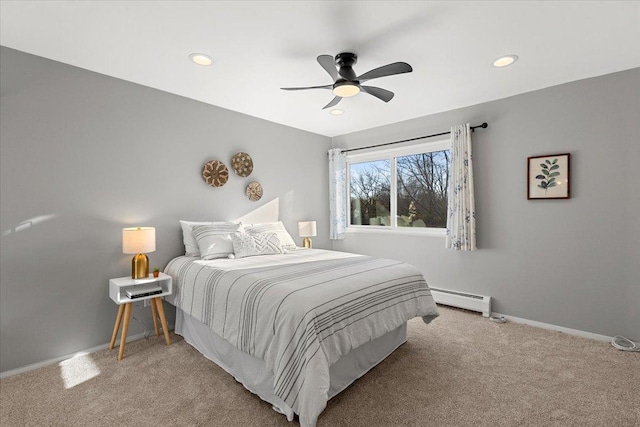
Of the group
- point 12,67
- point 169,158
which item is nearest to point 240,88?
point 169,158

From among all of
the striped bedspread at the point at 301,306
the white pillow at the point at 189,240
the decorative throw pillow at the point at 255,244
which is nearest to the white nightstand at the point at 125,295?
the striped bedspread at the point at 301,306

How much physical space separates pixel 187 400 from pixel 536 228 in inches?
143

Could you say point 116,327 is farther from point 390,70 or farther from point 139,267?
point 390,70

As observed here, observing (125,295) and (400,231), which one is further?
(400,231)

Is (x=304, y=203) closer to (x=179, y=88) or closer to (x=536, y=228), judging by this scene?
(x=179, y=88)

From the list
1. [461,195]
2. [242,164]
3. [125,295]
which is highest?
[242,164]

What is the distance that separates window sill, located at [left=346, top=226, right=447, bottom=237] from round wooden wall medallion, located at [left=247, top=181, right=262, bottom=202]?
1.74m

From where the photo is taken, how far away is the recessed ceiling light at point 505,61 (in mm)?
2510

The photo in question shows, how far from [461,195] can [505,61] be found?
4.95 ft

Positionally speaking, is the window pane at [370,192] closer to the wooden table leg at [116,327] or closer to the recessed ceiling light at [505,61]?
the recessed ceiling light at [505,61]

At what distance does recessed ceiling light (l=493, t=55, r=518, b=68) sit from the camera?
8.23 feet

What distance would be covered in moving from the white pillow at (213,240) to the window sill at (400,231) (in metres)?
2.31

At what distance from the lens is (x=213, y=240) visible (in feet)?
10.1

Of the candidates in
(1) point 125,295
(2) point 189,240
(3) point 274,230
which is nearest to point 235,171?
(3) point 274,230
